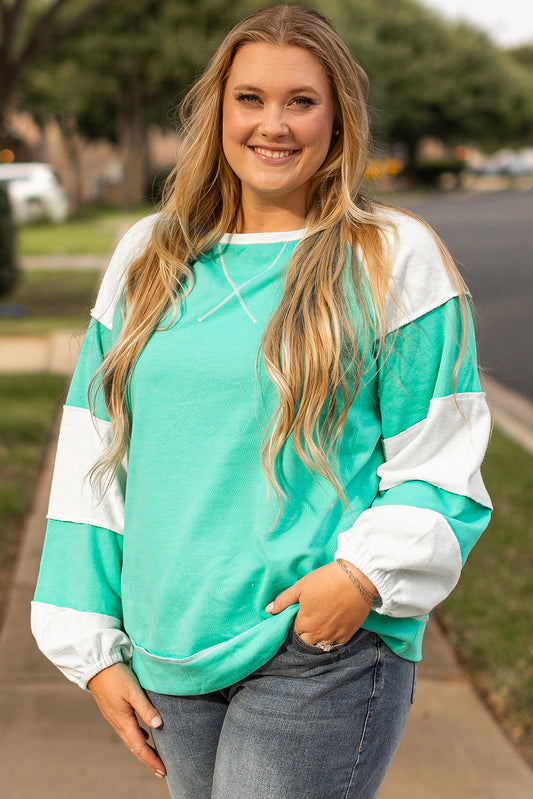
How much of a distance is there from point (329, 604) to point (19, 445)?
5.38m

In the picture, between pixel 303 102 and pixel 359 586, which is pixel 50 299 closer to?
pixel 303 102

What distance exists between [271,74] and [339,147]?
19cm

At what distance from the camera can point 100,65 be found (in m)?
34.3

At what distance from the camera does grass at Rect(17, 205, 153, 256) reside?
21.0 m

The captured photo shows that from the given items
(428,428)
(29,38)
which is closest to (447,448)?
(428,428)

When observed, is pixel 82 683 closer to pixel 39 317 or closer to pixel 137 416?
pixel 137 416

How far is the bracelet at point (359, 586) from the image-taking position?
1635mm

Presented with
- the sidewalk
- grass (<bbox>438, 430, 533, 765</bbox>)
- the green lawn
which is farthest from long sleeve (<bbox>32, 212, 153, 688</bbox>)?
grass (<bbox>438, 430, 533, 765</bbox>)

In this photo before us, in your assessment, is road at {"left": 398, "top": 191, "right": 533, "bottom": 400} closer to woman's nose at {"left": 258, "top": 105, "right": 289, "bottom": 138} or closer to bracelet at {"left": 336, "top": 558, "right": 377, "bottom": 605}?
woman's nose at {"left": 258, "top": 105, "right": 289, "bottom": 138}

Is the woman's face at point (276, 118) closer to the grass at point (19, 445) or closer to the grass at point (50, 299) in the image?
the grass at point (19, 445)

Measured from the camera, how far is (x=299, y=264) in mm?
1767

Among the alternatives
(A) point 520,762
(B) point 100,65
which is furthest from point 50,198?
(A) point 520,762

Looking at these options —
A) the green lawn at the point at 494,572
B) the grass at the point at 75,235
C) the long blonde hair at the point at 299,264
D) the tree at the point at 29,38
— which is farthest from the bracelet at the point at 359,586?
the grass at the point at 75,235

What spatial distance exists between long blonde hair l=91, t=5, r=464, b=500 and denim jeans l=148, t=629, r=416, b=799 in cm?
29
